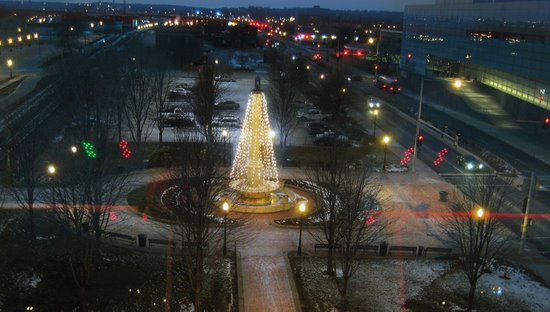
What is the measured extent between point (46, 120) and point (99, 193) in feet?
81.1

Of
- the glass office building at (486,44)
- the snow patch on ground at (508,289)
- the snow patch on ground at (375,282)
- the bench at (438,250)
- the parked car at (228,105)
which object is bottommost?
the snow patch on ground at (508,289)

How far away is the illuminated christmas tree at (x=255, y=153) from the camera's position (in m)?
26.5

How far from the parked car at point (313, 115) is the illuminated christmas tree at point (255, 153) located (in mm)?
24284

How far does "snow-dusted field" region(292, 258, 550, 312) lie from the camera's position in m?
18.8

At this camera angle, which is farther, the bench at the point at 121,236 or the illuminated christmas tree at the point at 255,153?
the illuminated christmas tree at the point at 255,153

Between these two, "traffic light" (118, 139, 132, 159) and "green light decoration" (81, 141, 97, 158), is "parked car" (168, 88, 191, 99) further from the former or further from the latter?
"green light decoration" (81, 141, 97, 158)

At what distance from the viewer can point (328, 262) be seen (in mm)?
20844

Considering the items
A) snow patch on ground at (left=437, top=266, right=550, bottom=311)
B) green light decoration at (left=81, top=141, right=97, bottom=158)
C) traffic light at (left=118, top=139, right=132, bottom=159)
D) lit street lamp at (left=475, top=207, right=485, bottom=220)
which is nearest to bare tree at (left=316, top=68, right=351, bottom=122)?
traffic light at (left=118, top=139, right=132, bottom=159)

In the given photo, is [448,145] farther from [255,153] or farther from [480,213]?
[480,213]

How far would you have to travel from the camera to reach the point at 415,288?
19984mm

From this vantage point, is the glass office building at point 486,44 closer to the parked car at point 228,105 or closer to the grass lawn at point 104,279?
the parked car at point 228,105

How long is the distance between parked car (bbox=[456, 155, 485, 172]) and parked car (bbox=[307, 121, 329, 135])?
37.6ft

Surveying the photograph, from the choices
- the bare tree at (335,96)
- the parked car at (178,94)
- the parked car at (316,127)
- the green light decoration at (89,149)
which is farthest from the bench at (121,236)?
the parked car at (178,94)

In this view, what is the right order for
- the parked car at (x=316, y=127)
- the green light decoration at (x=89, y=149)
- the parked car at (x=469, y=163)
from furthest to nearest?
the parked car at (x=316, y=127), the parked car at (x=469, y=163), the green light decoration at (x=89, y=149)
